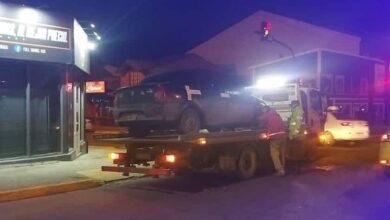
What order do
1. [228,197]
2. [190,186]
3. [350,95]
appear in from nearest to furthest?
[228,197] < [190,186] < [350,95]

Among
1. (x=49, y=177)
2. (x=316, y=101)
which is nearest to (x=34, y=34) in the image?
(x=49, y=177)

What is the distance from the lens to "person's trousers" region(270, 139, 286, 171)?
13.3 m

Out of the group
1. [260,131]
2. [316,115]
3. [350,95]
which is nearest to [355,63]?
[350,95]

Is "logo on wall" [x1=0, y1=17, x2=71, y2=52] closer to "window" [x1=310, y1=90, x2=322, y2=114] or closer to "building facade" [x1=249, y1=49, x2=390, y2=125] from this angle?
"window" [x1=310, y1=90, x2=322, y2=114]

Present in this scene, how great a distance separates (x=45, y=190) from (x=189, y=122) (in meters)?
3.28

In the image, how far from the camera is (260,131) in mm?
12984

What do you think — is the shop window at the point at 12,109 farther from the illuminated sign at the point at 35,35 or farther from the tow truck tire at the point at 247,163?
the tow truck tire at the point at 247,163

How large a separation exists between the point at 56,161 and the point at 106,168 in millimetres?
3965

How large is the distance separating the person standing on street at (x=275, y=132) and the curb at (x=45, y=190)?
4.28m

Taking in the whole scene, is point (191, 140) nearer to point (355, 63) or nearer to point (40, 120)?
point (40, 120)

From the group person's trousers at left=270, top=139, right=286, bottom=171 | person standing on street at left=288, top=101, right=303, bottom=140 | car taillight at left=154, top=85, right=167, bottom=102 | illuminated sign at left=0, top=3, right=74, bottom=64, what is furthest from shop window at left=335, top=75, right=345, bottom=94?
car taillight at left=154, top=85, right=167, bottom=102

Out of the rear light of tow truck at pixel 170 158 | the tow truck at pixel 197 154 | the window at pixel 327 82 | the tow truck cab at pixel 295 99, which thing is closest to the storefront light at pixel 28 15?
the tow truck at pixel 197 154

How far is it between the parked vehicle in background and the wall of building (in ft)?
102

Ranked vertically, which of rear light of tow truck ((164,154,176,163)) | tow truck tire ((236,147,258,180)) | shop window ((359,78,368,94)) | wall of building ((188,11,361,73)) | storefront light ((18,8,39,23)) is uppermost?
wall of building ((188,11,361,73))
